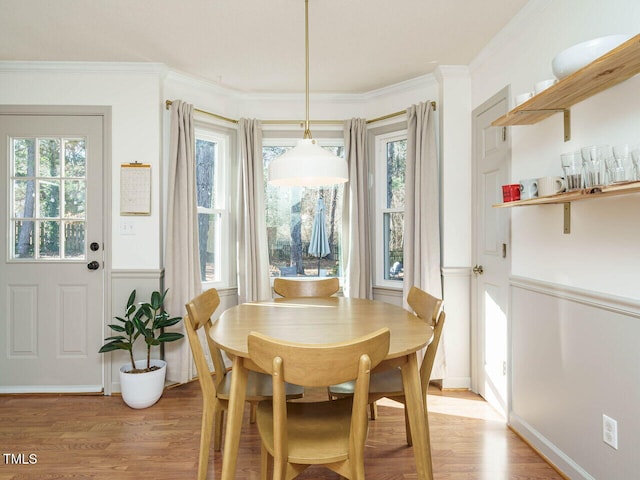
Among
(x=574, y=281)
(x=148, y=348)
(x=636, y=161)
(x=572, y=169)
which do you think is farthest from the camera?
(x=148, y=348)

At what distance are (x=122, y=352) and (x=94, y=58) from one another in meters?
2.34

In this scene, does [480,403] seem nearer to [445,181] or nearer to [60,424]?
[445,181]

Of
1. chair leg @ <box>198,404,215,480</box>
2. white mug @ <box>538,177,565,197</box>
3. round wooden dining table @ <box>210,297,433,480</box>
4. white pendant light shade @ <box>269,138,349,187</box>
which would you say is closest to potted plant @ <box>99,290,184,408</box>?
round wooden dining table @ <box>210,297,433,480</box>

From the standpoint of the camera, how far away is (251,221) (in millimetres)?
3615

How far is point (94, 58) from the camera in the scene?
3105 millimetres

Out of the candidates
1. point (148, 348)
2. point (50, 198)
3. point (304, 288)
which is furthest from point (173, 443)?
point (50, 198)

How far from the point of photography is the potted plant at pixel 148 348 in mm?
2885

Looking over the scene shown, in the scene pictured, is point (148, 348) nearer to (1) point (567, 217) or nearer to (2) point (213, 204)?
(2) point (213, 204)

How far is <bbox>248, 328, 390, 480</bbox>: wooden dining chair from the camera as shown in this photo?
130 centimetres

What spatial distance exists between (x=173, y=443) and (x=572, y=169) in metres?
2.63

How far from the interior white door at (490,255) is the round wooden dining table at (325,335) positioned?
3.06ft

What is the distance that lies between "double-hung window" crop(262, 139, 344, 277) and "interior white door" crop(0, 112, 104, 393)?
1491 mm

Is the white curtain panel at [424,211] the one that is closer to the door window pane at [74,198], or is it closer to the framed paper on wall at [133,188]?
the framed paper on wall at [133,188]

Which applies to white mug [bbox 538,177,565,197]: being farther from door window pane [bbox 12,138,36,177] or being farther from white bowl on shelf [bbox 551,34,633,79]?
door window pane [bbox 12,138,36,177]
